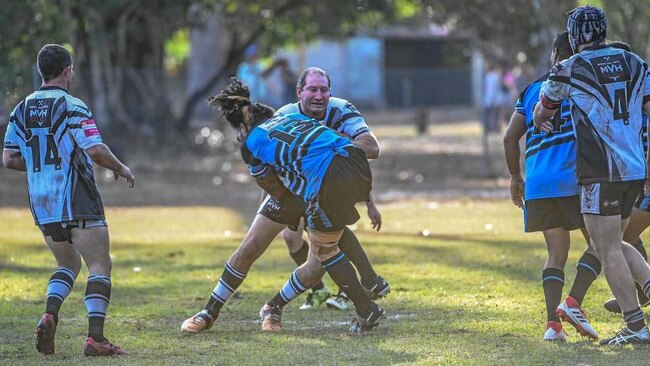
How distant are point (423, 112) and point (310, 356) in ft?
105

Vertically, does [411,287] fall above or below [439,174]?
above

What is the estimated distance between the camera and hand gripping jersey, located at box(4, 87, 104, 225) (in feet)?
25.2

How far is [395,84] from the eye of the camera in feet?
168

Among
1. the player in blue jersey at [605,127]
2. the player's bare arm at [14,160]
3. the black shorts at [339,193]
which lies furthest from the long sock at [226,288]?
the player in blue jersey at [605,127]

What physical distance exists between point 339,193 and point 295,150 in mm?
389

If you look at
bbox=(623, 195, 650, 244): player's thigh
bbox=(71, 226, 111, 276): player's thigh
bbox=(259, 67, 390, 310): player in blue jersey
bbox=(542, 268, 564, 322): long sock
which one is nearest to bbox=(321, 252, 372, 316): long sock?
bbox=(259, 67, 390, 310): player in blue jersey

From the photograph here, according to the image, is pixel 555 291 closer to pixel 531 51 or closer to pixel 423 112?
pixel 531 51

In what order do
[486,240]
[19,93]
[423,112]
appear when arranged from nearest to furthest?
[486,240] → [19,93] → [423,112]

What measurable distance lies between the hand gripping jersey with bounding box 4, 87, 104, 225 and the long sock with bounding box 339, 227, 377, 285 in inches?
74.0

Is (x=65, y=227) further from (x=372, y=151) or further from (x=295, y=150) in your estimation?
(x=372, y=151)

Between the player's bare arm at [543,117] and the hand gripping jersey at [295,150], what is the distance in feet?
4.13

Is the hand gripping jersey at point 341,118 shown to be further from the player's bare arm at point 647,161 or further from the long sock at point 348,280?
the player's bare arm at point 647,161

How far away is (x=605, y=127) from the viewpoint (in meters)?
7.25

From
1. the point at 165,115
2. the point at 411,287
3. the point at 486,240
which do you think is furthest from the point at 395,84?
the point at 411,287
